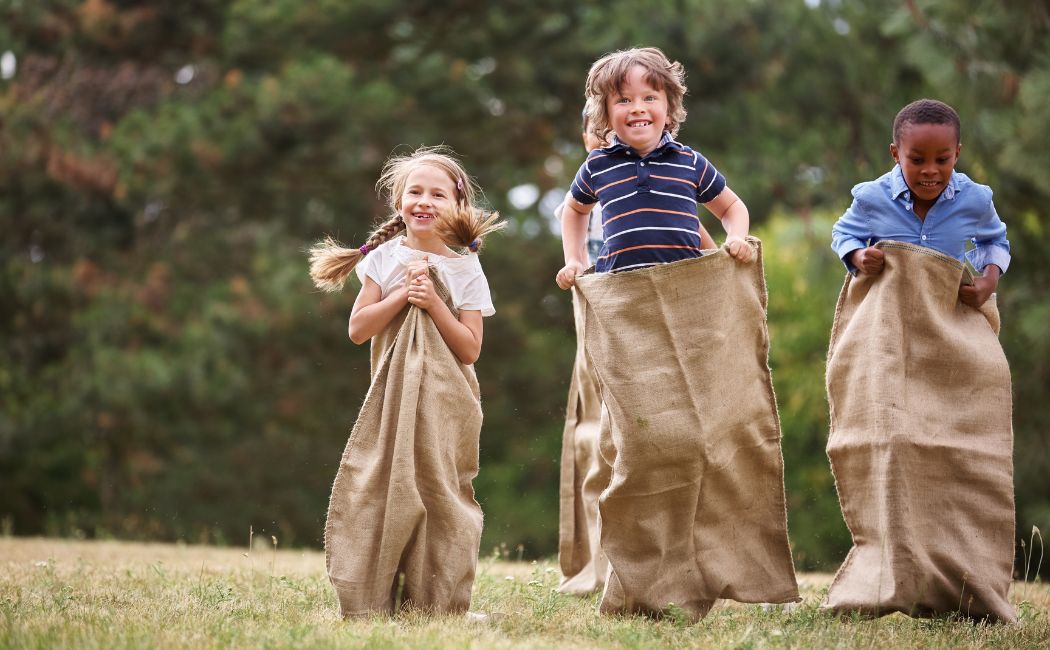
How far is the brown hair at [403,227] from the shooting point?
4.62 meters

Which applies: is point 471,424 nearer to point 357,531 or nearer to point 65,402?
point 357,531

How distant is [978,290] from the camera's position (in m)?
4.48

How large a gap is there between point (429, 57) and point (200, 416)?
5.30m

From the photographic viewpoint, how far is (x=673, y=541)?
14.4 feet

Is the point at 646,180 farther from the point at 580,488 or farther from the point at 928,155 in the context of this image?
the point at 580,488

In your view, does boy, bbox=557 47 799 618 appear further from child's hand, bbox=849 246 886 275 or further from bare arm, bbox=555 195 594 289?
child's hand, bbox=849 246 886 275

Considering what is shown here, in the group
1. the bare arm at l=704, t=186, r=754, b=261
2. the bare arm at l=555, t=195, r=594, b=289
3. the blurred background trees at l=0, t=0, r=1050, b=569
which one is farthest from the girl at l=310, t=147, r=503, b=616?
the blurred background trees at l=0, t=0, r=1050, b=569

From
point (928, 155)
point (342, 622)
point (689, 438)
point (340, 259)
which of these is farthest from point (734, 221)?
point (342, 622)

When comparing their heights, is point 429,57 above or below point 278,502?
above

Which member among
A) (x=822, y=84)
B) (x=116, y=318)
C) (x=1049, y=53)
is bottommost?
(x=116, y=318)

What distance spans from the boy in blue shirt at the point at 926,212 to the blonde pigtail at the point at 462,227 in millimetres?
1361

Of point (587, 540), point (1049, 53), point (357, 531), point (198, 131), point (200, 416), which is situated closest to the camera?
point (357, 531)

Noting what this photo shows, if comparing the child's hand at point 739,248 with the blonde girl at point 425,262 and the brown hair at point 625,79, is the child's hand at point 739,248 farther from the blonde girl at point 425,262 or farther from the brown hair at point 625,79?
the blonde girl at point 425,262

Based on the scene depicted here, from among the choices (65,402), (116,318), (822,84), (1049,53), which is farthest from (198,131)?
(1049,53)
